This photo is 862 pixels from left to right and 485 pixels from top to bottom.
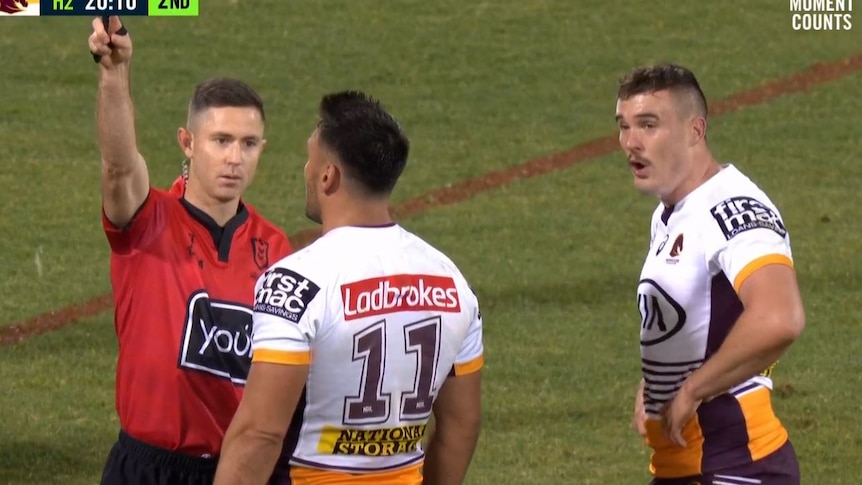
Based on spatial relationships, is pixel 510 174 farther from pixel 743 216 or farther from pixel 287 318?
pixel 287 318

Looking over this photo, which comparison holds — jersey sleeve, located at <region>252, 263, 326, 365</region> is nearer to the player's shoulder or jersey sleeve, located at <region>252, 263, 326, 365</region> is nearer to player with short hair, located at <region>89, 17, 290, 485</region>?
player with short hair, located at <region>89, 17, 290, 485</region>

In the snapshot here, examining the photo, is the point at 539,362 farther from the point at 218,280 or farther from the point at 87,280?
the point at 218,280

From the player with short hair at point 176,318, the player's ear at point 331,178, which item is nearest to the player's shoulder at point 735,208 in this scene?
the player's ear at point 331,178

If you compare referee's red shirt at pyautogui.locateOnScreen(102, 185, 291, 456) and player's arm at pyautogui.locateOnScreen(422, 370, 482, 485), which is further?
referee's red shirt at pyautogui.locateOnScreen(102, 185, 291, 456)

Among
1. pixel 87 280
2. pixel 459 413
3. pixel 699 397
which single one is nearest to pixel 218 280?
pixel 459 413

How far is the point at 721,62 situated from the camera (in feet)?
59.5

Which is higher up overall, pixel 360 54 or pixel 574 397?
pixel 360 54

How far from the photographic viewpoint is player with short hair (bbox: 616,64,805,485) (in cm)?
448

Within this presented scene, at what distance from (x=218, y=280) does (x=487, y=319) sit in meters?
6.17

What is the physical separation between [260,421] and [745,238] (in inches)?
61.3

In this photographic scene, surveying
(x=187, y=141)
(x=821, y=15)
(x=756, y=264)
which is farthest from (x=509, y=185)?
(x=756, y=264)

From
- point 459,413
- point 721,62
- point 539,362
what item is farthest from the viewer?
point 721,62

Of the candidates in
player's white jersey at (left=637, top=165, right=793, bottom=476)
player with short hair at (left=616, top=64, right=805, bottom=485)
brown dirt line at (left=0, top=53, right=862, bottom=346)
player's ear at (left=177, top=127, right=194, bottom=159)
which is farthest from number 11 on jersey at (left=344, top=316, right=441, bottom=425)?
brown dirt line at (left=0, top=53, right=862, bottom=346)

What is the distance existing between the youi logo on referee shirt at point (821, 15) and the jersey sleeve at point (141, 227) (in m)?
15.7
